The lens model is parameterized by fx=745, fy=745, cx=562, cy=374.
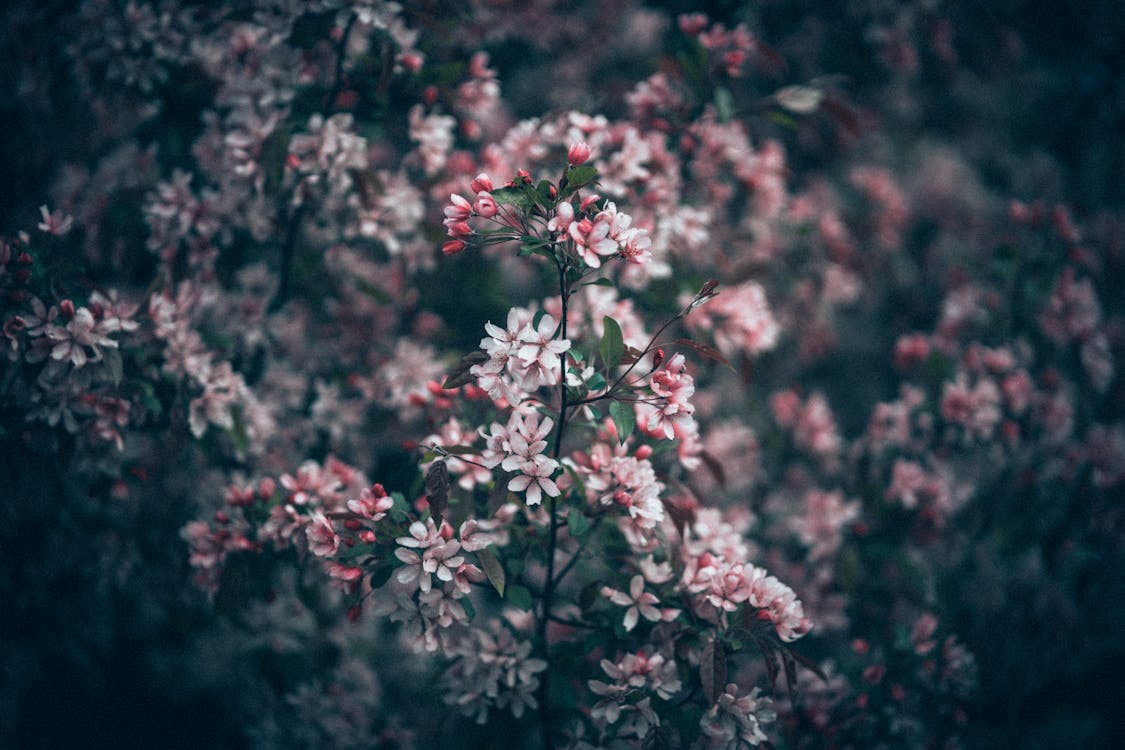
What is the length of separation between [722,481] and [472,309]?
3.18 feet

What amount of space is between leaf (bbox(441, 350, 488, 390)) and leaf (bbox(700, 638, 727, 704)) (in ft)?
2.41

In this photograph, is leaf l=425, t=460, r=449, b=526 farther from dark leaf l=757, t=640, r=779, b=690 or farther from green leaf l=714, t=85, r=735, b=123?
green leaf l=714, t=85, r=735, b=123

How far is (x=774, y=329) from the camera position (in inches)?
88.4

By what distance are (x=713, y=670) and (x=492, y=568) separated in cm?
49

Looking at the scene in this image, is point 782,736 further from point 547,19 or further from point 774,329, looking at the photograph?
point 547,19

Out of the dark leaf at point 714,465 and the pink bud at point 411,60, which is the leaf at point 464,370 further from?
the pink bud at point 411,60

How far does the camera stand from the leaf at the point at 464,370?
140 cm

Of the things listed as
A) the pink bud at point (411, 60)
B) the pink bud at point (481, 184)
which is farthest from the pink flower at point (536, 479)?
the pink bud at point (411, 60)

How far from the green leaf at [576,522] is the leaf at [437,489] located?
26cm

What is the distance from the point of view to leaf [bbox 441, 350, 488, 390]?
4.60ft

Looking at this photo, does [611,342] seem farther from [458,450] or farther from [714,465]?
[714,465]

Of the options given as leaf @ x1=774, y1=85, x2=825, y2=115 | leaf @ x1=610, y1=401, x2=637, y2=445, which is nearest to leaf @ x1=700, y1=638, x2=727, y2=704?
leaf @ x1=610, y1=401, x2=637, y2=445

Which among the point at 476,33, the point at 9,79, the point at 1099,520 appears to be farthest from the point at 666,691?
the point at 9,79

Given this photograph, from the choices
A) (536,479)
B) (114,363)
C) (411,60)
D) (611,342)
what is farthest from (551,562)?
(411,60)
